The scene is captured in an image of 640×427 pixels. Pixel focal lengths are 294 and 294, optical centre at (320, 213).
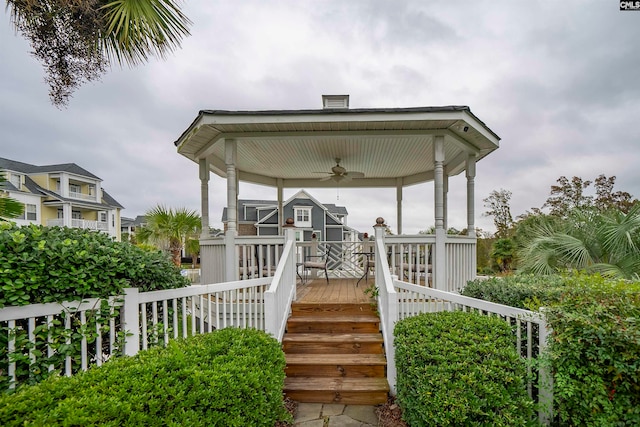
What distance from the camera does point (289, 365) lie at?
3463 mm

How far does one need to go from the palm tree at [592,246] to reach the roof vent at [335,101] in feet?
16.6

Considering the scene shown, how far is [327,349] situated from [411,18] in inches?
320

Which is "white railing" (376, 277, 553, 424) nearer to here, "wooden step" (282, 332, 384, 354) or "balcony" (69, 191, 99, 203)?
"wooden step" (282, 332, 384, 354)

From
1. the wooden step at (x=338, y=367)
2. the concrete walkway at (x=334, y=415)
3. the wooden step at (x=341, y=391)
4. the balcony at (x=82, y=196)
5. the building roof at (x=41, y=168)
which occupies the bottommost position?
the concrete walkway at (x=334, y=415)

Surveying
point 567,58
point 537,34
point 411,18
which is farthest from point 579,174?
point 411,18

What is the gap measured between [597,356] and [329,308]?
2.96 m

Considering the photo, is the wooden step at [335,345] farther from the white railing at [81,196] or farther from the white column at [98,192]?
the white column at [98,192]

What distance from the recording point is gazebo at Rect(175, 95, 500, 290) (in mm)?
4848

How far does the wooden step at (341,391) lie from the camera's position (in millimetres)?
3121

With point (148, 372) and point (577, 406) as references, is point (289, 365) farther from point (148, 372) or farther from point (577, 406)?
point (577, 406)

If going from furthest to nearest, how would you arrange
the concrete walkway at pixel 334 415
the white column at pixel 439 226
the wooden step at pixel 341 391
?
1. the white column at pixel 439 226
2. the wooden step at pixel 341 391
3. the concrete walkway at pixel 334 415

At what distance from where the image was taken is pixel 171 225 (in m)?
14.3

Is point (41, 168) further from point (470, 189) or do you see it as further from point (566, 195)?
point (566, 195)

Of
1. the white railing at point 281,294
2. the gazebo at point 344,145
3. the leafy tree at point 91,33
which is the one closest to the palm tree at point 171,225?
the gazebo at point 344,145
